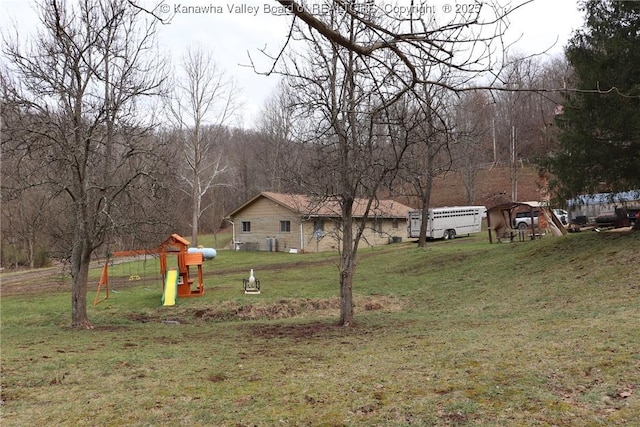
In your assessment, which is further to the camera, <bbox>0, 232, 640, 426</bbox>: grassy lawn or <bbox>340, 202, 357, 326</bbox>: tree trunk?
<bbox>340, 202, 357, 326</bbox>: tree trunk

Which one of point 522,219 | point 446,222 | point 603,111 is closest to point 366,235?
point 446,222

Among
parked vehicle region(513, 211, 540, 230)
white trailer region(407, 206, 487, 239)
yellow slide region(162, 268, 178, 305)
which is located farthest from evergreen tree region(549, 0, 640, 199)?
white trailer region(407, 206, 487, 239)

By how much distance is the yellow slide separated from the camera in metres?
14.3

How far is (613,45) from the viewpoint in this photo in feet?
42.5

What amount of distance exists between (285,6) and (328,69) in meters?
6.97

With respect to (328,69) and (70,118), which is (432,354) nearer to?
(328,69)

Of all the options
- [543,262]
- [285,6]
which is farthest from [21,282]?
[285,6]

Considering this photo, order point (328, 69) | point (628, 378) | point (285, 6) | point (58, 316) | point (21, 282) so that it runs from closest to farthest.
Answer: point (285, 6)
point (628, 378)
point (328, 69)
point (58, 316)
point (21, 282)

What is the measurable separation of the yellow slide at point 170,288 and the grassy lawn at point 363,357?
1.55 ft

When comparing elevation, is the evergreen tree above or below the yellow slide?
above

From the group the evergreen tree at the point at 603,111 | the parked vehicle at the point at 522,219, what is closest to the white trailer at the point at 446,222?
the parked vehicle at the point at 522,219

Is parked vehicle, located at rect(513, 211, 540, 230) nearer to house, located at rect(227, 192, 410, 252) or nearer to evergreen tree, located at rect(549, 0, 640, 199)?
house, located at rect(227, 192, 410, 252)

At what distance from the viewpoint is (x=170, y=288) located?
14.8 metres

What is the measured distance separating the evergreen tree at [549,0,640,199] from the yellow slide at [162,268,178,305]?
1212 cm
